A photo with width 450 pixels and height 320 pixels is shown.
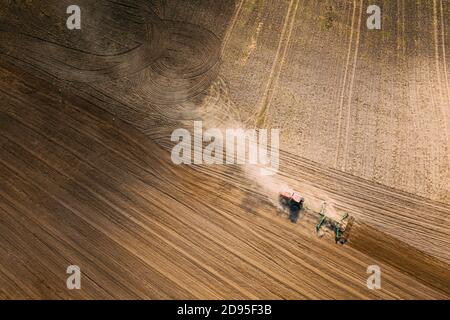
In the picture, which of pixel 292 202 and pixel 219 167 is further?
pixel 219 167

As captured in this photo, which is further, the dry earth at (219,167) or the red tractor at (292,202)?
the red tractor at (292,202)

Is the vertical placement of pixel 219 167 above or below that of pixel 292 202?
above

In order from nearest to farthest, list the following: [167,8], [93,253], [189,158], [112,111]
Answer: [93,253] → [189,158] → [112,111] → [167,8]

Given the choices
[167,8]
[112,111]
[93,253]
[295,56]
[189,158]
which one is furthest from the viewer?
[167,8]

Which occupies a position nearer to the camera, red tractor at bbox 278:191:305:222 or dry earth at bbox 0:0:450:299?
dry earth at bbox 0:0:450:299

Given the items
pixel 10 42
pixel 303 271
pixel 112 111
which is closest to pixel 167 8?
pixel 112 111
